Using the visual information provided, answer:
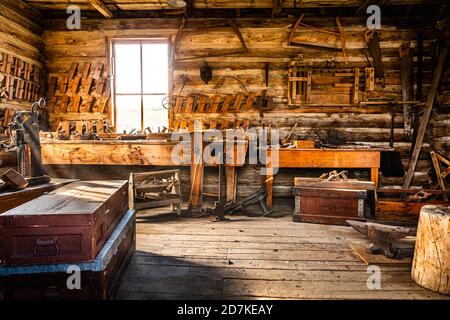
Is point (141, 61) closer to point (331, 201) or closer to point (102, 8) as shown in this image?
point (102, 8)

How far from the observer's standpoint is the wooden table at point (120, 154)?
16.3 ft

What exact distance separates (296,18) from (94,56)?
14.8 ft

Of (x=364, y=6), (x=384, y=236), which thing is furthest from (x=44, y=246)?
(x=364, y=6)

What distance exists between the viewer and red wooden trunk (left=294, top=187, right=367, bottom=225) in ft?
14.4

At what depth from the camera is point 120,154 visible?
496 cm

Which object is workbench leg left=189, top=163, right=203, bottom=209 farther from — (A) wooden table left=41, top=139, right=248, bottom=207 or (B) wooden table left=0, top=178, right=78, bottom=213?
(B) wooden table left=0, top=178, right=78, bottom=213

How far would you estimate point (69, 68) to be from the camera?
6.71 metres

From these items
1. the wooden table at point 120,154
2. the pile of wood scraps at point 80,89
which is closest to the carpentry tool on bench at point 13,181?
the wooden table at point 120,154

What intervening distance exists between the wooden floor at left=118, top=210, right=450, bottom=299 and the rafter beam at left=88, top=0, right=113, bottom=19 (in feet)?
14.6

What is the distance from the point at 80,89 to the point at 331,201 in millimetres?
5744

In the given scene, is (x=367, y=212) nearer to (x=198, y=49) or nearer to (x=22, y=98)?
(x=198, y=49)

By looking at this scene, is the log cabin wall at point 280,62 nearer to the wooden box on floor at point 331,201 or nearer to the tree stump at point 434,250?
the wooden box on floor at point 331,201

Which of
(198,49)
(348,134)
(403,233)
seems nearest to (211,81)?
(198,49)

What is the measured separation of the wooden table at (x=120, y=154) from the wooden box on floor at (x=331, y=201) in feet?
3.84
